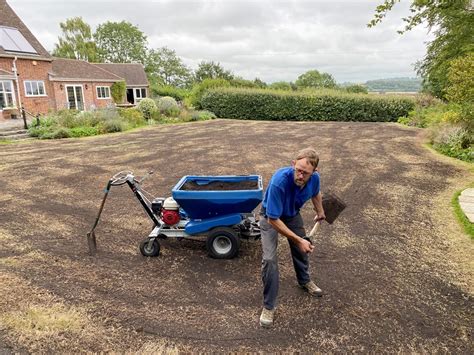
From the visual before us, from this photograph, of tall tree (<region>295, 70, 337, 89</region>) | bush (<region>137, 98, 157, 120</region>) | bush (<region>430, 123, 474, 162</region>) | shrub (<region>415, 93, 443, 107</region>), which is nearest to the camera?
bush (<region>430, 123, 474, 162</region>)

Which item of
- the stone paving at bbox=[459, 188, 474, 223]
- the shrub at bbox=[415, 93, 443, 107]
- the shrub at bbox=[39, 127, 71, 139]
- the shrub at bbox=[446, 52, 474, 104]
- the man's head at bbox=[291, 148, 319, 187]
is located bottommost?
the stone paving at bbox=[459, 188, 474, 223]

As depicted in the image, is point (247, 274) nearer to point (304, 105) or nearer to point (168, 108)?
point (168, 108)

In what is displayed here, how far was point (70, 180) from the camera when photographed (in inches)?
303

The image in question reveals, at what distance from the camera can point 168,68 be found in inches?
2437

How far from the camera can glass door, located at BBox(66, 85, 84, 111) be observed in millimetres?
Answer: 26062

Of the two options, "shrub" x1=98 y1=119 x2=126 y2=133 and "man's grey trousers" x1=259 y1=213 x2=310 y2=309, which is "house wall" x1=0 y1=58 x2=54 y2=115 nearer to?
"shrub" x1=98 y1=119 x2=126 y2=133

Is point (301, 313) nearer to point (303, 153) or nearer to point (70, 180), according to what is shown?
point (303, 153)

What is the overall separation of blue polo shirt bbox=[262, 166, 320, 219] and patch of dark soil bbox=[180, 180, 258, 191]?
Answer: 4.33ft

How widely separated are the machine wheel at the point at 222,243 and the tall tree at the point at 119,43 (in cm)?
6005

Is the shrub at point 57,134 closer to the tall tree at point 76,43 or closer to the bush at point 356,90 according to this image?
the bush at point 356,90

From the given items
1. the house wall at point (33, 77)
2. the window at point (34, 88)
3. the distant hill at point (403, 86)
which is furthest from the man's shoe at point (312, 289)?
the distant hill at point (403, 86)

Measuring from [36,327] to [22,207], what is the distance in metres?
3.76

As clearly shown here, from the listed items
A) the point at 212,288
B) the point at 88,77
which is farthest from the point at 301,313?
the point at 88,77

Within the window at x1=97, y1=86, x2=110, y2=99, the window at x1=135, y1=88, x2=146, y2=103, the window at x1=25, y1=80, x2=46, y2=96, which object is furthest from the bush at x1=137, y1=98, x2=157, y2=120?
the window at x1=135, y1=88, x2=146, y2=103
